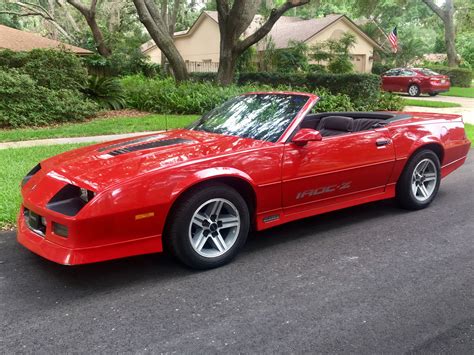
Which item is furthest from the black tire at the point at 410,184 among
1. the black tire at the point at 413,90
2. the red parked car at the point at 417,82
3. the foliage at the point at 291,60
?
the black tire at the point at 413,90

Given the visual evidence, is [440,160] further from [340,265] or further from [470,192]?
[340,265]

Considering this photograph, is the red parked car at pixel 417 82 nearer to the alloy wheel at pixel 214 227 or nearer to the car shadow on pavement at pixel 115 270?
the car shadow on pavement at pixel 115 270

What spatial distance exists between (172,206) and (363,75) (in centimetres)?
1331

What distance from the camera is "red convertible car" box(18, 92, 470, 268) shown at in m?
3.51

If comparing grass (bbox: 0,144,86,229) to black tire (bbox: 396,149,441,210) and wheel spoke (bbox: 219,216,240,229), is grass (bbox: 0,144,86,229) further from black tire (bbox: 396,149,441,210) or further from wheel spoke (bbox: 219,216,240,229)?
black tire (bbox: 396,149,441,210)

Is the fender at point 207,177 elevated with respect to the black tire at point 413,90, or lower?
lower

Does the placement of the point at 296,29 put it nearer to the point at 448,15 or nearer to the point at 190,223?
the point at 448,15

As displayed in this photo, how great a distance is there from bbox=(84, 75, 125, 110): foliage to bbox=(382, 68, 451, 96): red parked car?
16.2 m

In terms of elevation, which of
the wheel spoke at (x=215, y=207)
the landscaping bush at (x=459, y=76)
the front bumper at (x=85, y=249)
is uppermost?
the landscaping bush at (x=459, y=76)

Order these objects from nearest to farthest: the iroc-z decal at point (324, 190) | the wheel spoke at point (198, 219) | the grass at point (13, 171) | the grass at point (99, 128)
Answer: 1. the wheel spoke at point (198, 219)
2. the iroc-z decal at point (324, 190)
3. the grass at point (13, 171)
4. the grass at point (99, 128)

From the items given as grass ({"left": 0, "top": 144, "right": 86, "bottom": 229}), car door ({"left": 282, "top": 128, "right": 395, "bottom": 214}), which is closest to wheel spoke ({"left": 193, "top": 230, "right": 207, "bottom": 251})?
car door ({"left": 282, "top": 128, "right": 395, "bottom": 214})

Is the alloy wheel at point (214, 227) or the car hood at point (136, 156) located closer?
the car hood at point (136, 156)

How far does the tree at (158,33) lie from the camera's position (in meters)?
15.9

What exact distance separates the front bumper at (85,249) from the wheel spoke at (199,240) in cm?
30
